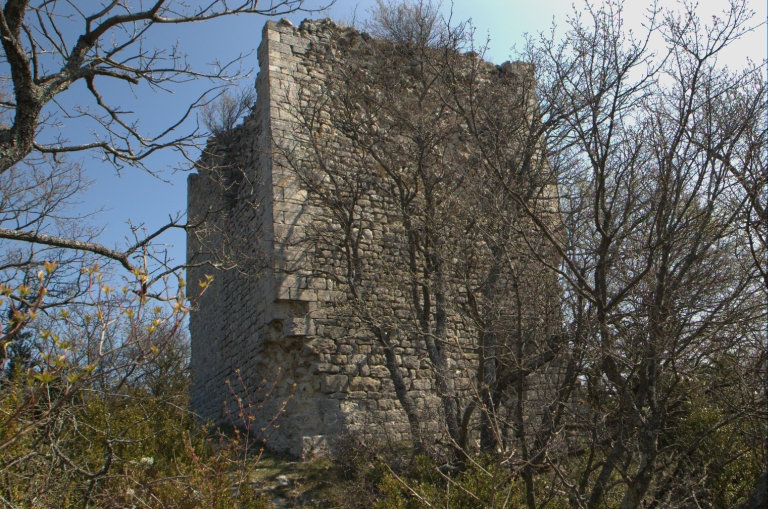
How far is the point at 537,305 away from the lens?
535 centimetres

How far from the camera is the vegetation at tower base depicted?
4250 millimetres

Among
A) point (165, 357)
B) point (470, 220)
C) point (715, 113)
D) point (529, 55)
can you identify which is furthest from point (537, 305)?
point (165, 357)

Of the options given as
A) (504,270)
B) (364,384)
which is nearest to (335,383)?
(364,384)

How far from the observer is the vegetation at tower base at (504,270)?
4.25 meters

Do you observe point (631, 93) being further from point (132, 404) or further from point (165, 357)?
point (165, 357)

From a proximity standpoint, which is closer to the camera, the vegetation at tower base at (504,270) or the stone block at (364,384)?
the vegetation at tower base at (504,270)

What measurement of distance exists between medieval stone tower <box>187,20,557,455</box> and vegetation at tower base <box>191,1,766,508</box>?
3 cm

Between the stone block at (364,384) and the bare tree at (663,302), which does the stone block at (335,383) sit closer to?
the stone block at (364,384)

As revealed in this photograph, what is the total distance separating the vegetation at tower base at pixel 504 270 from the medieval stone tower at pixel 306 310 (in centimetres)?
3

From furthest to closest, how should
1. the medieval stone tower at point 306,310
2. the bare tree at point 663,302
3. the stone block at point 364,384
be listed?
the stone block at point 364,384 < the medieval stone tower at point 306,310 < the bare tree at point 663,302

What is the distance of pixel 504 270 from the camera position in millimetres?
5902

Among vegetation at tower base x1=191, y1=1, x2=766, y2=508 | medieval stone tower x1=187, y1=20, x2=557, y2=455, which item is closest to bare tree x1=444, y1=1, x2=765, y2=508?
vegetation at tower base x1=191, y1=1, x2=766, y2=508

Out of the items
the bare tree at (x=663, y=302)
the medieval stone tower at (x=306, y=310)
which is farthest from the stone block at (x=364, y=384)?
the bare tree at (x=663, y=302)

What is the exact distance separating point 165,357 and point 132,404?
357 cm
